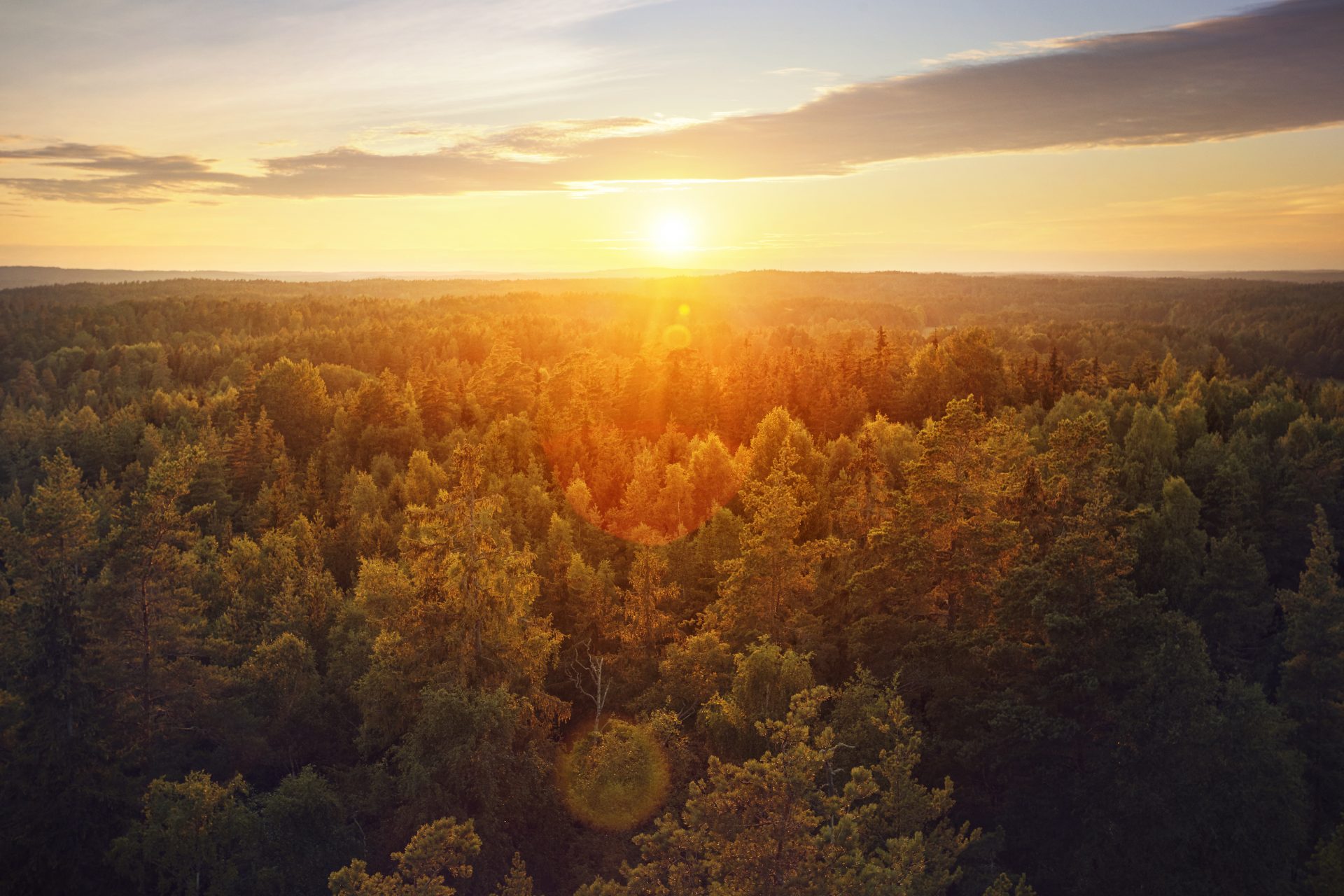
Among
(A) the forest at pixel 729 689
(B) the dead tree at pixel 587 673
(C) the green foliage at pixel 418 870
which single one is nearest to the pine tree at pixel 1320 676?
(A) the forest at pixel 729 689

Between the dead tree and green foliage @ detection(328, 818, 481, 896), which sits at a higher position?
green foliage @ detection(328, 818, 481, 896)

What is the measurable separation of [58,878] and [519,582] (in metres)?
18.2

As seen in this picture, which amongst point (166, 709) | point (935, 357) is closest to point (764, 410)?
point (935, 357)

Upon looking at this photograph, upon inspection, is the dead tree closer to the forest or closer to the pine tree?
the forest

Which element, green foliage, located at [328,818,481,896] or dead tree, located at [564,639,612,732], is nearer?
green foliage, located at [328,818,481,896]

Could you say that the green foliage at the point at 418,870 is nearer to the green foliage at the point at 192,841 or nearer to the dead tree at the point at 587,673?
the green foliage at the point at 192,841

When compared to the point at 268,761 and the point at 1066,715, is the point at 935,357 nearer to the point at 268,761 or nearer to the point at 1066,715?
the point at 1066,715

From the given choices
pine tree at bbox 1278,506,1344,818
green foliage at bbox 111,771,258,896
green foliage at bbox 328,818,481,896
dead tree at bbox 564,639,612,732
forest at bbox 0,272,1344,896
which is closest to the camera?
green foliage at bbox 328,818,481,896

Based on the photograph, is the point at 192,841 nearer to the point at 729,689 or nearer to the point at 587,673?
the point at 729,689

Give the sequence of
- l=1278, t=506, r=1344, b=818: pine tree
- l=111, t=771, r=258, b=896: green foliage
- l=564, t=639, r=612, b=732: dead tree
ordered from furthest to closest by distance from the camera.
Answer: l=564, t=639, r=612, b=732: dead tree, l=1278, t=506, r=1344, b=818: pine tree, l=111, t=771, r=258, b=896: green foliage

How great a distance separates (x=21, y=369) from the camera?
115 m

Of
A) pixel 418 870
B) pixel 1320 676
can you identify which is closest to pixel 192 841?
pixel 418 870

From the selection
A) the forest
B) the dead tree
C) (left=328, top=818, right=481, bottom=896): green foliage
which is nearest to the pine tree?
the forest

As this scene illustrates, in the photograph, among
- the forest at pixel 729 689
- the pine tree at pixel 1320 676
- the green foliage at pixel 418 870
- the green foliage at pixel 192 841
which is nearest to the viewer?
the green foliage at pixel 418 870
